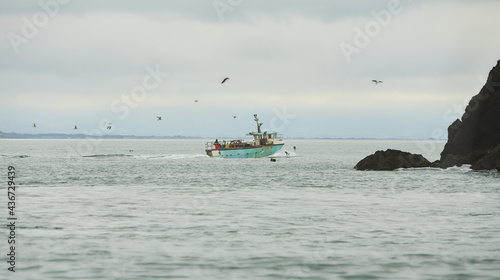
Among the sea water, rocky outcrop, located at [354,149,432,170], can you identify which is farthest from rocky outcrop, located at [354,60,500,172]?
the sea water

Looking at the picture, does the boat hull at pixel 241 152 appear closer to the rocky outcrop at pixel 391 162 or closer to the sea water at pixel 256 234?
the rocky outcrop at pixel 391 162

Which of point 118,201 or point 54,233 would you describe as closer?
point 54,233

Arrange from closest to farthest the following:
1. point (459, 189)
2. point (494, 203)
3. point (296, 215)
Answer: point (296, 215) < point (494, 203) < point (459, 189)

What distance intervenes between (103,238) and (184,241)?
3.17 m

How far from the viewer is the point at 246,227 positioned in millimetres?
24438

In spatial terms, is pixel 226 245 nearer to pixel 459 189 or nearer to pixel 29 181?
pixel 459 189

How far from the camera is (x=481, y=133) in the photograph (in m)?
60.7

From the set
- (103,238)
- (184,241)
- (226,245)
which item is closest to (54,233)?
(103,238)

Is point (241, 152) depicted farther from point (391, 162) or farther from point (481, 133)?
point (481, 133)

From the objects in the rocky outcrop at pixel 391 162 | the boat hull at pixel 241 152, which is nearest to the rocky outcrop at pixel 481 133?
the rocky outcrop at pixel 391 162

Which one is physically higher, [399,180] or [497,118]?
[497,118]

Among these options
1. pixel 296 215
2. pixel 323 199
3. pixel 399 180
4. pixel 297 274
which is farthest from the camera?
pixel 399 180

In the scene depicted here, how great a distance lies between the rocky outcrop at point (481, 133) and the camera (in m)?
58.9

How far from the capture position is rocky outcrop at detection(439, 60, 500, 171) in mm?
58906
